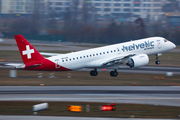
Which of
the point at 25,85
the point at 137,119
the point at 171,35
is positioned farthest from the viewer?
the point at 171,35

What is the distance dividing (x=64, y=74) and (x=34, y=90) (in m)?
15.5

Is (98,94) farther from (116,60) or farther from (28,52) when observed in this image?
(116,60)

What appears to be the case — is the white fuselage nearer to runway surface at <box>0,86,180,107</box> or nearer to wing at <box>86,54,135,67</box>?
wing at <box>86,54,135,67</box>

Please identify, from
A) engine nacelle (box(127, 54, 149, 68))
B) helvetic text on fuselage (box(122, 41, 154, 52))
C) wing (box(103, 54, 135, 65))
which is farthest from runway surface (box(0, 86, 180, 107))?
helvetic text on fuselage (box(122, 41, 154, 52))

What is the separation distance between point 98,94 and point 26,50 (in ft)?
43.8

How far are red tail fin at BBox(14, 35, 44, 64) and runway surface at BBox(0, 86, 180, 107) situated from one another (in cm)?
529

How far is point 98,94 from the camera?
106 feet

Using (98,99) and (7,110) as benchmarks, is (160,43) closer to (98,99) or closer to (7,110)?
(98,99)

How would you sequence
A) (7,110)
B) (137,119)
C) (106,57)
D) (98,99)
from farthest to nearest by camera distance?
(106,57), (98,99), (7,110), (137,119)

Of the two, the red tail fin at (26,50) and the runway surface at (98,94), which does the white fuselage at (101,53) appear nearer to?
the red tail fin at (26,50)

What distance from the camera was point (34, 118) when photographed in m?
22.5

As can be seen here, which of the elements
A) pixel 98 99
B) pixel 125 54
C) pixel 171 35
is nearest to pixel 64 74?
pixel 125 54

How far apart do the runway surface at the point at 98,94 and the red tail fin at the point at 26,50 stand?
5.29 m

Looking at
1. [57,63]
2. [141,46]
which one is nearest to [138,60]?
[141,46]
